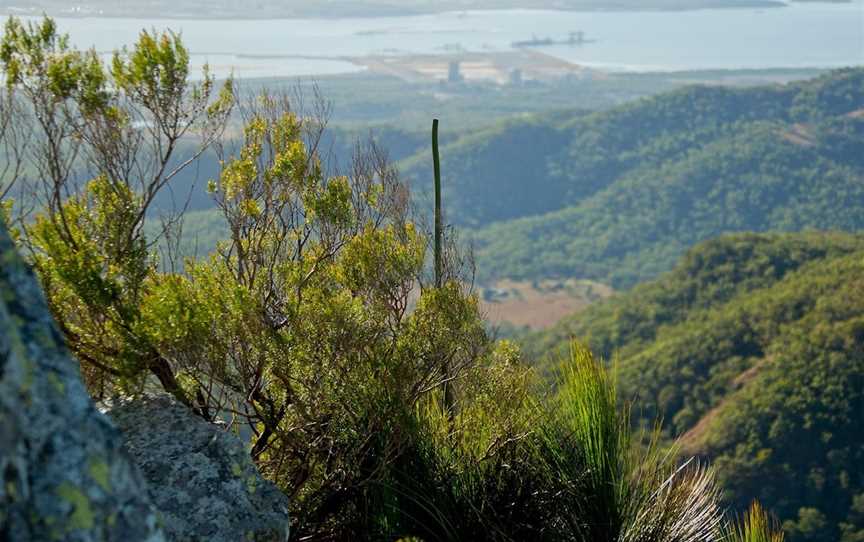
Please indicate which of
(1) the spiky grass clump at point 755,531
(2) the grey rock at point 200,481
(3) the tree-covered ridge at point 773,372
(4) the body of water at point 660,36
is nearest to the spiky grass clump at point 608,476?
(1) the spiky grass clump at point 755,531

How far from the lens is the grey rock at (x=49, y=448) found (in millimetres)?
1219

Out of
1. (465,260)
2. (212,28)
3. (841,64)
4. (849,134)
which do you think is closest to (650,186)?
(849,134)

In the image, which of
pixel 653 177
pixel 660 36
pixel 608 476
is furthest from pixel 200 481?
pixel 660 36

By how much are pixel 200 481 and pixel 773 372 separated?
38.0 meters

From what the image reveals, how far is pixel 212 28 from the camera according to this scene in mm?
21797

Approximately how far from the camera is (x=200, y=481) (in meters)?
2.57

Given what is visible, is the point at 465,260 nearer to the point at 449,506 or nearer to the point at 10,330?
the point at 449,506

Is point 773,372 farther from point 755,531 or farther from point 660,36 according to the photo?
point 660,36

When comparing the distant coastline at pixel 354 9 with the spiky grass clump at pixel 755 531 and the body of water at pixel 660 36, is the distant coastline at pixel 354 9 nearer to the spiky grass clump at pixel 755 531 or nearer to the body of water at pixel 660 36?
the spiky grass clump at pixel 755 531

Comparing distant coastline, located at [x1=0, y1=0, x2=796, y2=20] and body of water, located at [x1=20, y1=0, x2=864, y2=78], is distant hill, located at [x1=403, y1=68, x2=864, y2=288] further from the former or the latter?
body of water, located at [x1=20, y1=0, x2=864, y2=78]

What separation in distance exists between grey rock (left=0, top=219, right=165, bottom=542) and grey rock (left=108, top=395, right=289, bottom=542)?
1.12 m

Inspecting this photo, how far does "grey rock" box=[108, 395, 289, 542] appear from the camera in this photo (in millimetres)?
2482

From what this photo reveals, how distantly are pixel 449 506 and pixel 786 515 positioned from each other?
32.4m

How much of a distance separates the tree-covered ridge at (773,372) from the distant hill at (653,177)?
44.3 metres
